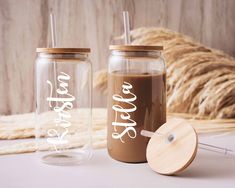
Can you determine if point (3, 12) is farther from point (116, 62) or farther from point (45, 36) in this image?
point (116, 62)

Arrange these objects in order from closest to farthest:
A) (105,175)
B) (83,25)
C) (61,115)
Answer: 1. (105,175)
2. (61,115)
3. (83,25)

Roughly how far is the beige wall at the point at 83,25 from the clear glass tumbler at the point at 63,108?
333 mm

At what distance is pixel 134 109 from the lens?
2.18 feet

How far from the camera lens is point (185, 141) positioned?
61 cm

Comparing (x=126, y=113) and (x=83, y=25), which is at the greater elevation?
(x=83, y=25)

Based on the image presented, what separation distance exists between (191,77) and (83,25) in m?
0.40

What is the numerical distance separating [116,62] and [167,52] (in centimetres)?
49

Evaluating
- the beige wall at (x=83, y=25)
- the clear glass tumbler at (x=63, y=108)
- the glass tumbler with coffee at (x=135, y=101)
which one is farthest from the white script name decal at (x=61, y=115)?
the beige wall at (x=83, y=25)

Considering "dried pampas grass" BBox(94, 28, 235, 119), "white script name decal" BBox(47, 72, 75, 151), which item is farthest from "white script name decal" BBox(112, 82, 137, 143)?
"dried pampas grass" BBox(94, 28, 235, 119)

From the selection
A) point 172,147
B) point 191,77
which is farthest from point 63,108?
point 191,77

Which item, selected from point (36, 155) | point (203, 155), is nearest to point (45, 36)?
point (36, 155)

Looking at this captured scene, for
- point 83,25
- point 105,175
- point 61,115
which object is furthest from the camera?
point 83,25

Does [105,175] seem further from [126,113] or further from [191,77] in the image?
[191,77]

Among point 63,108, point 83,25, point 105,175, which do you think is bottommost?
point 105,175
